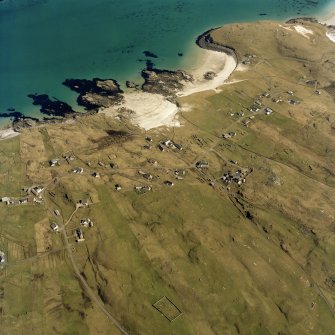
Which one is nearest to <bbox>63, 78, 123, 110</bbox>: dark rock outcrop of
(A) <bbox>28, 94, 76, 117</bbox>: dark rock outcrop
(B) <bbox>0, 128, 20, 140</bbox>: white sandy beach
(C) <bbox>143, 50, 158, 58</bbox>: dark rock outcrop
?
(A) <bbox>28, 94, 76, 117</bbox>: dark rock outcrop

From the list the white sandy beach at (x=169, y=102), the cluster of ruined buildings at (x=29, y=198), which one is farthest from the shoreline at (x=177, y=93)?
the cluster of ruined buildings at (x=29, y=198)

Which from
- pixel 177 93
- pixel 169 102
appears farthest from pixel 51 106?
pixel 177 93

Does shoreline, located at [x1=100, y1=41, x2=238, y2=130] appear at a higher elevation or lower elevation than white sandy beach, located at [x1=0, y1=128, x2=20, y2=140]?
→ higher

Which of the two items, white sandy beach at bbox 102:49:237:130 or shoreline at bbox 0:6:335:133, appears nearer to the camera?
shoreline at bbox 0:6:335:133

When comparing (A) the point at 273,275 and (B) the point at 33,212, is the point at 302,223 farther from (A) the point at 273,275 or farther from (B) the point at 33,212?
(B) the point at 33,212

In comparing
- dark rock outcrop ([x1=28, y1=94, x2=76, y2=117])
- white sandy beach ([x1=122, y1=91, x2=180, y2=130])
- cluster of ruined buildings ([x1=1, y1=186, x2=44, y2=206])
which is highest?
white sandy beach ([x1=122, y1=91, x2=180, y2=130])

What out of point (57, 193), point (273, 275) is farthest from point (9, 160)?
point (273, 275)

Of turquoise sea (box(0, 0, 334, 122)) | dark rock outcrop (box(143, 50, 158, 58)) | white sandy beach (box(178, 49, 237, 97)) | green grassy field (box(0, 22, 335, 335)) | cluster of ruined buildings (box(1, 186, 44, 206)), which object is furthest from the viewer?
dark rock outcrop (box(143, 50, 158, 58))

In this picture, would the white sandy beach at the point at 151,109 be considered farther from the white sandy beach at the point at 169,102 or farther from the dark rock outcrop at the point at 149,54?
the dark rock outcrop at the point at 149,54

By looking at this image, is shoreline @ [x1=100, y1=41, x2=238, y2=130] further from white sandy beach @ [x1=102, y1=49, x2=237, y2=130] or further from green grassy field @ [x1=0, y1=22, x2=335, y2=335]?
green grassy field @ [x1=0, y1=22, x2=335, y2=335]
